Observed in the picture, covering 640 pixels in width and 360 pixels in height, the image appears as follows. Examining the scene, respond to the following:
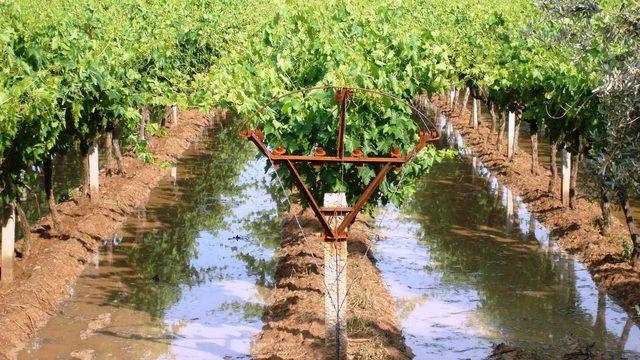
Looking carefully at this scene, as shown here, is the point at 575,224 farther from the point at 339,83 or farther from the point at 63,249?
the point at 63,249

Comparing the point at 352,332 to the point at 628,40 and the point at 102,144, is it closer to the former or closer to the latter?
the point at 628,40

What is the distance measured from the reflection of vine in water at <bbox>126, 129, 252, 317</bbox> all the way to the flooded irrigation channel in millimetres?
51

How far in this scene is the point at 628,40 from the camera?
12.4 m

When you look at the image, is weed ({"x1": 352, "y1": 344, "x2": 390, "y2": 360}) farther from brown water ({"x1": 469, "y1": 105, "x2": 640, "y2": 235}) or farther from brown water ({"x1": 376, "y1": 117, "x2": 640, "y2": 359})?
brown water ({"x1": 469, "y1": 105, "x2": 640, "y2": 235})

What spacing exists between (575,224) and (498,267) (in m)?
3.45

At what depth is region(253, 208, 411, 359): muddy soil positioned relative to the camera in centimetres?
1577

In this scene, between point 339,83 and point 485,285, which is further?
point 485,285

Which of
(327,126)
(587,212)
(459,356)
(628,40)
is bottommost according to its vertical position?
(459,356)

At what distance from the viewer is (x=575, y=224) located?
24.3 m

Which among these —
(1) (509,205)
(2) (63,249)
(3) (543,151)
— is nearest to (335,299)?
(2) (63,249)

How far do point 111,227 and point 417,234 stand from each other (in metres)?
7.42

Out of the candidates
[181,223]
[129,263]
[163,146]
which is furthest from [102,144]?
[129,263]

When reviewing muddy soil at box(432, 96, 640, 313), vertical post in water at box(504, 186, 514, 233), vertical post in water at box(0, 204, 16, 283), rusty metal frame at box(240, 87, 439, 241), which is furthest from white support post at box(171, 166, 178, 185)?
rusty metal frame at box(240, 87, 439, 241)

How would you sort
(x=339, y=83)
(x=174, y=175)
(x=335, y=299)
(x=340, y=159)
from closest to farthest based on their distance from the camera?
1. (x=340, y=159)
2. (x=335, y=299)
3. (x=339, y=83)
4. (x=174, y=175)
